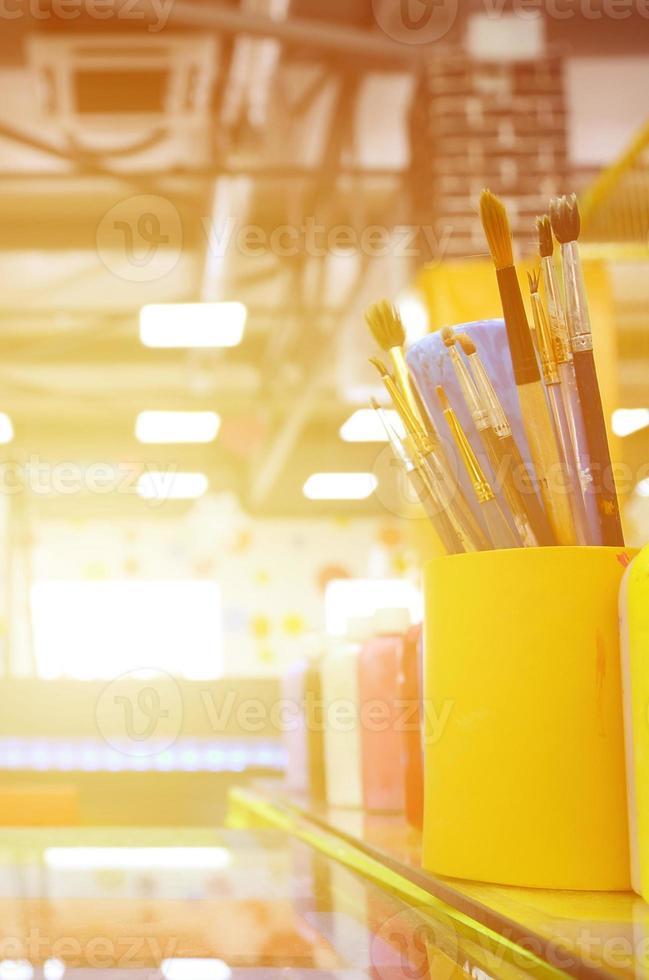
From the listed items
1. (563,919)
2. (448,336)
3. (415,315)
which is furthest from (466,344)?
(415,315)

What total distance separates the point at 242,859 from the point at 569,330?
1.81 feet

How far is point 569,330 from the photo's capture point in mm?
681

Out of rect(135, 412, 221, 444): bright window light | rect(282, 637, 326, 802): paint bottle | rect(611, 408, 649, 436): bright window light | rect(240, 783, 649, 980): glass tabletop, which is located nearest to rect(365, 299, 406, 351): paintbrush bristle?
rect(240, 783, 649, 980): glass tabletop

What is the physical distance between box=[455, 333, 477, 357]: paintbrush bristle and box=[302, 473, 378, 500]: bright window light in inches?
299

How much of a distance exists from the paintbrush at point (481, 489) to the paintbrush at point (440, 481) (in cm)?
1

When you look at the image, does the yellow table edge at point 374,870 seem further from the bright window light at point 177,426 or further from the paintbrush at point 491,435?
the bright window light at point 177,426

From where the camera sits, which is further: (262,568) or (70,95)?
(262,568)

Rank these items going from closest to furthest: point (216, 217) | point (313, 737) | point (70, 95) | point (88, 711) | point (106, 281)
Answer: point (313, 737) → point (88, 711) → point (70, 95) → point (216, 217) → point (106, 281)

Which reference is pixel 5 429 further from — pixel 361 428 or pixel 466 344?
pixel 466 344

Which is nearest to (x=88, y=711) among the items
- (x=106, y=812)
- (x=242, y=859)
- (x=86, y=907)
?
(x=106, y=812)

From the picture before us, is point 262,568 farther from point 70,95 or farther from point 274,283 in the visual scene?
point 70,95

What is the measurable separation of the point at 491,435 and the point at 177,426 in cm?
736

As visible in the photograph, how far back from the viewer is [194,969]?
53 centimetres

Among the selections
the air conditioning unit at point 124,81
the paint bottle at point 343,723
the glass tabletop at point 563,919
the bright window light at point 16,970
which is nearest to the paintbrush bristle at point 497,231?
the glass tabletop at point 563,919
